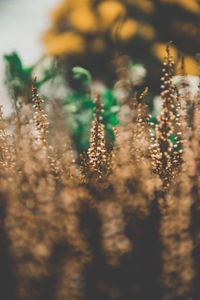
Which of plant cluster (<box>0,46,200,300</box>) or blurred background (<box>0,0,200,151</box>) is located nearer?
plant cluster (<box>0,46,200,300</box>)

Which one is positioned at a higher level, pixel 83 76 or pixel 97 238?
pixel 83 76

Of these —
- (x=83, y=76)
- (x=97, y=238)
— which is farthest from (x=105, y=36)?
(x=97, y=238)

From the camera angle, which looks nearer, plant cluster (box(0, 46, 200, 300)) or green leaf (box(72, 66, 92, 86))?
plant cluster (box(0, 46, 200, 300))

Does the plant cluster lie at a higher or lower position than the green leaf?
lower

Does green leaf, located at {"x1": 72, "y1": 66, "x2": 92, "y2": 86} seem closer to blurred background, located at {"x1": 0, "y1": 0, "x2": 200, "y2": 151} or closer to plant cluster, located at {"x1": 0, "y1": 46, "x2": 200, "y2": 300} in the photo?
blurred background, located at {"x1": 0, "y1": 0, "x2": 200, "y2": 151}

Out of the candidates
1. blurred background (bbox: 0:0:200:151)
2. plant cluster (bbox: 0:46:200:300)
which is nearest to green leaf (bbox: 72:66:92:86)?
blurred background (bbox: 0:0:200:151)

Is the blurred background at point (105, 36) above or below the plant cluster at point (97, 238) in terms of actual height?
above

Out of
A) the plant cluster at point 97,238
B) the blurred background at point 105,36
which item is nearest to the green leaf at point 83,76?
the blurred background at point 105,36

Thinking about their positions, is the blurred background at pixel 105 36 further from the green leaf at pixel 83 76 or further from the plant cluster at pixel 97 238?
the plant cluster at pixel 97 238

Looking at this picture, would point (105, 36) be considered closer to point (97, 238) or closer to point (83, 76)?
point (83, 76)

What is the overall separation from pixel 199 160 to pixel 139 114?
365 mm

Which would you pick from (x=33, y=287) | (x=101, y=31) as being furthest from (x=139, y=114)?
(x=101, y=31)

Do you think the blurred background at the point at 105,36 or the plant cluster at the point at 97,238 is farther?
the blurred background at the point at 105,36

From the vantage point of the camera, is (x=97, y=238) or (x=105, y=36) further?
(x=105, y=36)
